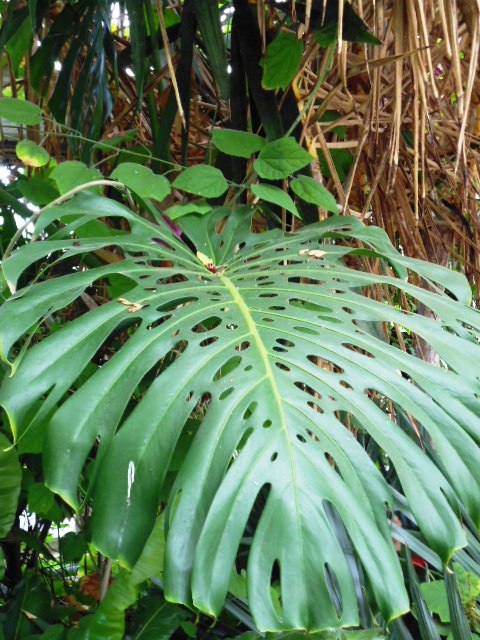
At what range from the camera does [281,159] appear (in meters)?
0.98

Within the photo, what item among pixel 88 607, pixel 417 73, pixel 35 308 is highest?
pixel 417 73

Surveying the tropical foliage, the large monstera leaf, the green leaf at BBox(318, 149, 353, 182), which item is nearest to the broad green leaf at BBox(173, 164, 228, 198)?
the tropical foliage

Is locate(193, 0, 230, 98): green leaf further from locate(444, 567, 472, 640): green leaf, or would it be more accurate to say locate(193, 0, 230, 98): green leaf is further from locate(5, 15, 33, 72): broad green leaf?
locate(444, 567, 472, 640): green leaf

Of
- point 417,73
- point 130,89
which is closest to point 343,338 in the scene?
point 417,73

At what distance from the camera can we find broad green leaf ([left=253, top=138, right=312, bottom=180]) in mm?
969

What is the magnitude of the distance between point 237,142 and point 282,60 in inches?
5.9

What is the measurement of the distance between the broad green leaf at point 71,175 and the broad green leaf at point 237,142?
0.19 m

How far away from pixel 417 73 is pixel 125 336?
2.45 ft

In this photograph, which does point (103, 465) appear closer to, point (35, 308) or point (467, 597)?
point (35, 308)

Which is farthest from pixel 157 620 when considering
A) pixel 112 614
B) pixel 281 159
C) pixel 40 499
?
pixel 281 159

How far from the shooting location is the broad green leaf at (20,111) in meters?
1.03

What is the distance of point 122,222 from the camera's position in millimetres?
1405

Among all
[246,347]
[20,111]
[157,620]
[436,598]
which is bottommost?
[436,598]

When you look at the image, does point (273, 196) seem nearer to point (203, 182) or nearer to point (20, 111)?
point (203, 182)
